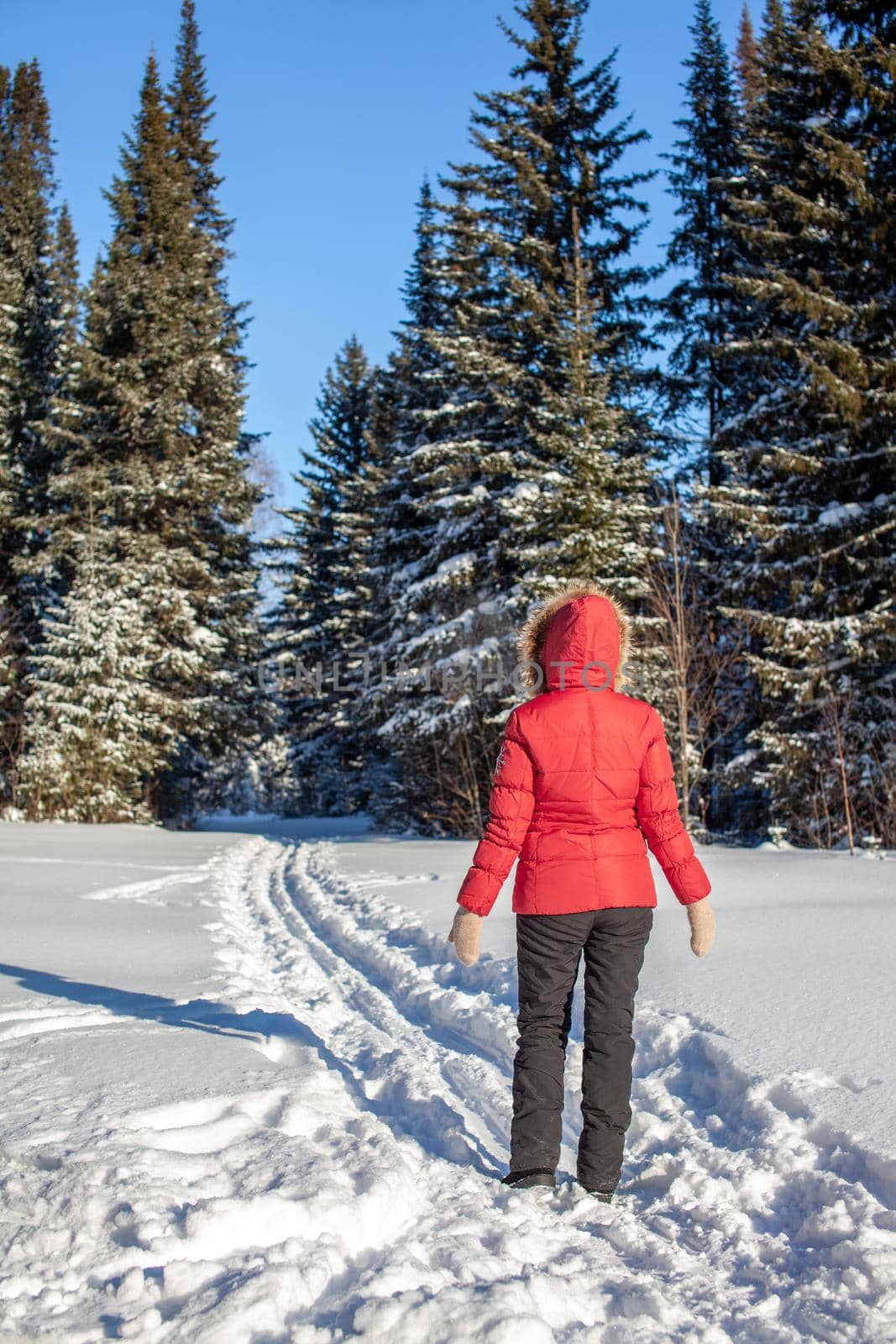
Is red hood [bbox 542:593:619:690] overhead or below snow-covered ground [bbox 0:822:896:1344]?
overhead

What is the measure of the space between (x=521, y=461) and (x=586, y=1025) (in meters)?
13.9

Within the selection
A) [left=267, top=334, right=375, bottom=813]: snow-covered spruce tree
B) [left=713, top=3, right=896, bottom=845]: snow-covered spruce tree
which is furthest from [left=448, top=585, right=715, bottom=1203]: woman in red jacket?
[left=267, top=334, right=375, bottom=813]: snow-covered spruce tree

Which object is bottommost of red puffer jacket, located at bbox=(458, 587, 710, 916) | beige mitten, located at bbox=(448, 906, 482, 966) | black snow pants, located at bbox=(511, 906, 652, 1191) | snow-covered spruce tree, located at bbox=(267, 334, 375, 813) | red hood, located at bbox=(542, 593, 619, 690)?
black snow pants, located at bbox=(511, 906, 652, 1191)

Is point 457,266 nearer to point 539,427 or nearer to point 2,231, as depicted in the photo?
point 539,427

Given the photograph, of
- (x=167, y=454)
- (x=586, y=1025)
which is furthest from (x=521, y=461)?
(x=586, y=1025)

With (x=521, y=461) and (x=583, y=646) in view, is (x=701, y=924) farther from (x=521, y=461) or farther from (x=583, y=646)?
(x=521, y=461)

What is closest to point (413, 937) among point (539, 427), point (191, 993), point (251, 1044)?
point (191, 993)

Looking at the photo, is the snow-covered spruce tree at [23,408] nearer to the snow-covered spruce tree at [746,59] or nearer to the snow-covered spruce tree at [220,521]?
the snow-covered spruce tree at [220,521]

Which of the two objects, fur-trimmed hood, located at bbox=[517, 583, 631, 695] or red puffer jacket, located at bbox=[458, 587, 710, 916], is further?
fur-trimmed hood, located at bbox=[517, 583, 631, 695]

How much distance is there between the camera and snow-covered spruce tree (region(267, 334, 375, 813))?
2700 cm

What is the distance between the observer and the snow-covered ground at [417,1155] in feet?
7.18

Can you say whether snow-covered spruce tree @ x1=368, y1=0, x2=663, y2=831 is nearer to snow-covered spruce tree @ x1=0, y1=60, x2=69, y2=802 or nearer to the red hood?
snow-covered spruce tree @ x1=0, y1=60, x2=69, y2=802

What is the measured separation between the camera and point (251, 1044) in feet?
13.8

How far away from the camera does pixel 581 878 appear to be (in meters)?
3.08
